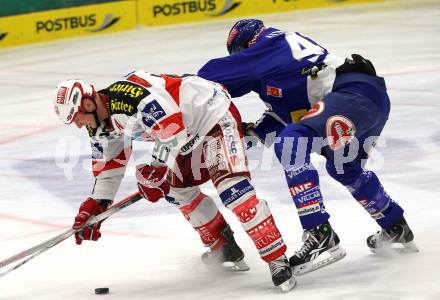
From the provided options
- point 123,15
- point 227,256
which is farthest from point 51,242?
point 123,15

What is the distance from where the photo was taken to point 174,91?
16.3 feet

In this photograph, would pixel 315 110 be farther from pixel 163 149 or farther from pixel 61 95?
pixel 61 95

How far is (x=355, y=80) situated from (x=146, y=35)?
8.70 meters

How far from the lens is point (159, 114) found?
481 centimetres

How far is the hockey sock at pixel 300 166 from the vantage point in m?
4.94

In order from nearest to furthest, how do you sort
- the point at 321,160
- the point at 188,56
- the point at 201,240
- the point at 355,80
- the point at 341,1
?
the point at 355,80 < the point at 201,240 < the point at 321,160 < the point at 188,56 < the point at 341,1

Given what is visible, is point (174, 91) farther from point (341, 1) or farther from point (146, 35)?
point (341, 1)

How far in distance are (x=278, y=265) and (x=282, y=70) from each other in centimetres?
96

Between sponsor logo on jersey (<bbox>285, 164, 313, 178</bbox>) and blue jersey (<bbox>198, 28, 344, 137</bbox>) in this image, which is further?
blue jersey (<bbox>198, 28, 344, 137</bbox>)

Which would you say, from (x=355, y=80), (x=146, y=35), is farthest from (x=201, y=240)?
(x=146, y=35)

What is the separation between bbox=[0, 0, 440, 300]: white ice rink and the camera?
518 centimetres

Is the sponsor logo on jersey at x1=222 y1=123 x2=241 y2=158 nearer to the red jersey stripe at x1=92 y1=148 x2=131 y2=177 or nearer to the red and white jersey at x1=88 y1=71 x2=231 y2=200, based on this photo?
the red and white jersey at x1=88 y1=71 x2=231 y2=200

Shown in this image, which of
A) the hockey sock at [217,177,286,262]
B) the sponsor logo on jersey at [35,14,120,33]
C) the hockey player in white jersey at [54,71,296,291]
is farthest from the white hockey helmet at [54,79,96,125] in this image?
the sponsor logo on jersey at [35,14,120,33]

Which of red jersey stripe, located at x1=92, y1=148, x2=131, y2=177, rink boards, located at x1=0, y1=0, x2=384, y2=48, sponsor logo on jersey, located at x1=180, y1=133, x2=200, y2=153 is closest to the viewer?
sponsor logo on jersey, located at x1=180, y1=133, x2=200, y2=153
